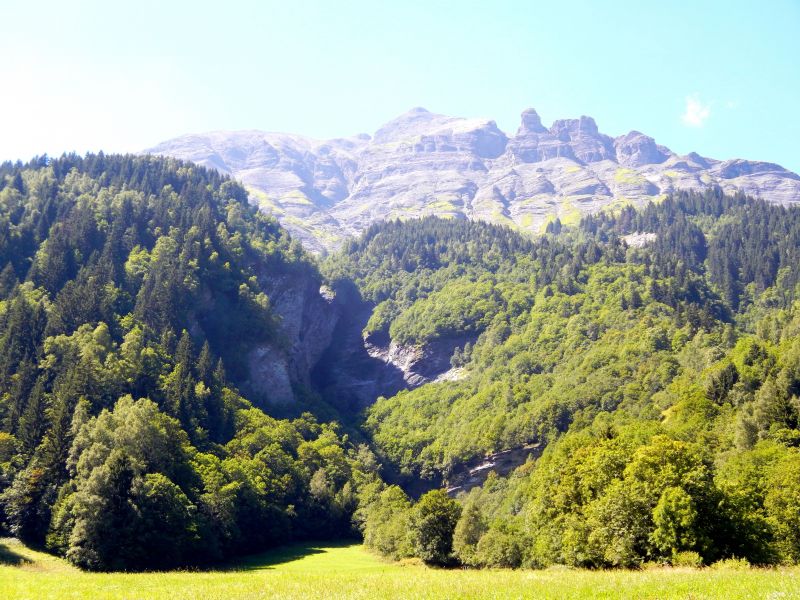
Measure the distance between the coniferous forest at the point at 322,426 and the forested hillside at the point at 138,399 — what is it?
1.54 ft

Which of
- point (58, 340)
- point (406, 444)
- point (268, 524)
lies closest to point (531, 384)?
point (406, 444)

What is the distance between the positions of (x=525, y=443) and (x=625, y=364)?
32763 mm

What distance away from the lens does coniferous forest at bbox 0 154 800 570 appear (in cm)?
6344

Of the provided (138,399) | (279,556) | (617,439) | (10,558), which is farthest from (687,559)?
(138,399)

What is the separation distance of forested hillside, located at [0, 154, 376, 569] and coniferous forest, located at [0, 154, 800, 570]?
0.47m

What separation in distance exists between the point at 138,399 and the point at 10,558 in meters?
41.5

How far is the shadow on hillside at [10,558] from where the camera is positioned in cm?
6728

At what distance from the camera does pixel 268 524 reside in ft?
360

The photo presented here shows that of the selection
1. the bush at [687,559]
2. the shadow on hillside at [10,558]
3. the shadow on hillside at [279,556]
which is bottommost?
the shadow on hillside at [279,556]

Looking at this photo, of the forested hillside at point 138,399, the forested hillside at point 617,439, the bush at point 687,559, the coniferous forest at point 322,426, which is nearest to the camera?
the bush at point 687,559

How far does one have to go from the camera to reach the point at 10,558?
229ft

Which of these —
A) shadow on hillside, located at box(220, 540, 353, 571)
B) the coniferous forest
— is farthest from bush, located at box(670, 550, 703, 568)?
shadow on hillside, located at box(220, 540, 353, 571)

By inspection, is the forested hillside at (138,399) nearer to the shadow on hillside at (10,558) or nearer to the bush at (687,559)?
the shadow on hillside at (10,558)

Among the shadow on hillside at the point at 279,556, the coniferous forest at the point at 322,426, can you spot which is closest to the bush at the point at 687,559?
the coniferous forest at the point at 322,426
